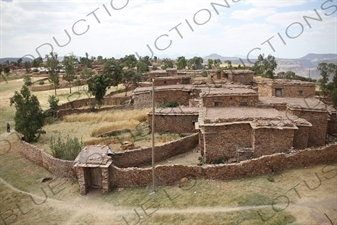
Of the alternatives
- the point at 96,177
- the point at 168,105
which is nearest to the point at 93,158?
the point at 96,177

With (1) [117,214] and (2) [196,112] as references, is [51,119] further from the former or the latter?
(1) [117,214]

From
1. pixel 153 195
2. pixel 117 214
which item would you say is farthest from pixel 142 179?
pixel 117 214

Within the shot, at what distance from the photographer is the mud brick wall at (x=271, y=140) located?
603 inches

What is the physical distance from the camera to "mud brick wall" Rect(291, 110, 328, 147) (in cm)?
1775

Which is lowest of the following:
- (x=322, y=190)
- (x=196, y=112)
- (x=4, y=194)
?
(x=4, y=194)

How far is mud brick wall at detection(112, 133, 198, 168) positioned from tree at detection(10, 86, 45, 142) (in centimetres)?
894

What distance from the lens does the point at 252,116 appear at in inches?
667

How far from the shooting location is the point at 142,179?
14.9m

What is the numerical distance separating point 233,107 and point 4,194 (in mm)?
14093

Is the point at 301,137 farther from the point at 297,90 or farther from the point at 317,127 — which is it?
the point at 297,90

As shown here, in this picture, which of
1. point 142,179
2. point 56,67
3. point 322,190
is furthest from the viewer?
point 56,67

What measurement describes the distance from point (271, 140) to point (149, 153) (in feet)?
22.1

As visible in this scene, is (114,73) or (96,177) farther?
(114,73)

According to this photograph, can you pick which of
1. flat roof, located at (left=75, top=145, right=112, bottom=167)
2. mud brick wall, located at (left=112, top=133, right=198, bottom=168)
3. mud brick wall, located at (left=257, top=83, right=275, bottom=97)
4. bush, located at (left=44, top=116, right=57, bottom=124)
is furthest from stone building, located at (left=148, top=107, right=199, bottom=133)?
bush, located at (left=44, top=116, right=57, bottom=124)
